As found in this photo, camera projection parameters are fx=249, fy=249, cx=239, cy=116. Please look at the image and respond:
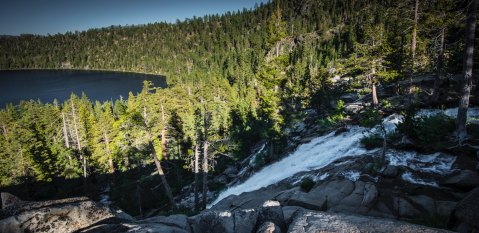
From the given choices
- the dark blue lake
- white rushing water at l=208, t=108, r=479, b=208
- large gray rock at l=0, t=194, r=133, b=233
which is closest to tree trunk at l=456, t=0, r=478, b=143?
white rushing water at l=208, t=108, r=479, b=208

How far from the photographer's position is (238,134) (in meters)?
44.2

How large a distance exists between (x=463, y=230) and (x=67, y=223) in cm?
1054

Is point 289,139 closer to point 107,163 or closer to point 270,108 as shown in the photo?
point 270,108

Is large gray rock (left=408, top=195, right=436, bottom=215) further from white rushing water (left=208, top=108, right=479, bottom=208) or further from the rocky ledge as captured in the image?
the rocky ledge

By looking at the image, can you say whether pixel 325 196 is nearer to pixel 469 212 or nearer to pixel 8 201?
pixel 469 212

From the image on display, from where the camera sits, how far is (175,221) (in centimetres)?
808

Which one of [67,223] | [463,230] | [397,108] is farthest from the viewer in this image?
[397,108]

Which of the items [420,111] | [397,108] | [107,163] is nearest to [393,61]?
[397,108]

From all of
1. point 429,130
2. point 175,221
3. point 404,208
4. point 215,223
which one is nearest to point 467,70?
point 429,130

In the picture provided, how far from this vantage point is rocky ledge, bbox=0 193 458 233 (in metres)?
5.73

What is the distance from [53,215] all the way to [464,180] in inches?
539

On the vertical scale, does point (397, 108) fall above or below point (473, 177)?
above

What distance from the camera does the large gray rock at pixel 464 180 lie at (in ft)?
29.5

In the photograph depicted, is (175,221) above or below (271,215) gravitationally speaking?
below
